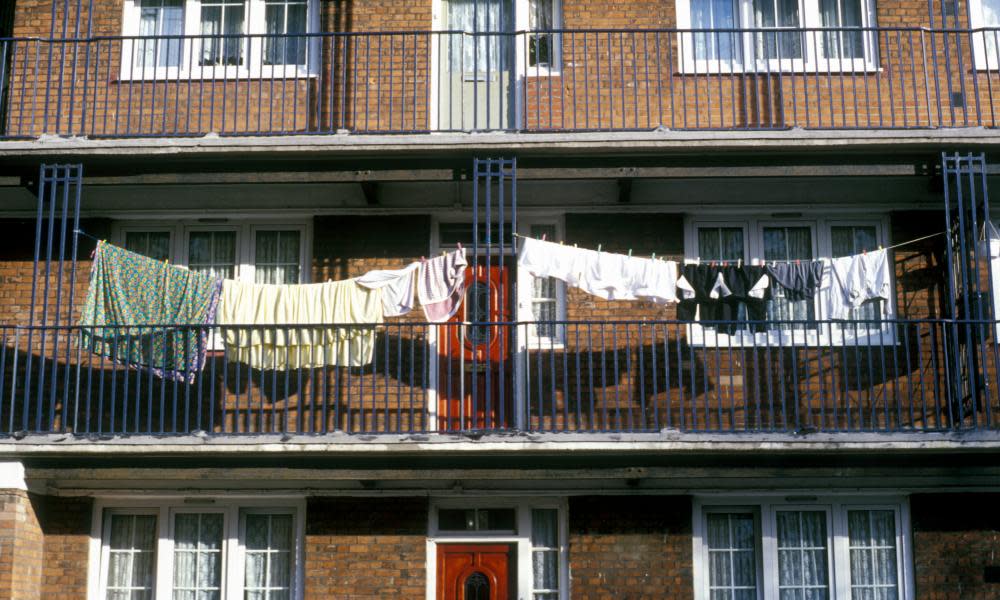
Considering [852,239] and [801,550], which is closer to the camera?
[801,550]

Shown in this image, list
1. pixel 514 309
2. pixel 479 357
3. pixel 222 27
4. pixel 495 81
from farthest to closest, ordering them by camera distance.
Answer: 1. pixel 222 27
2. pixel 495 81
3. pixel 479 357
4. pixel 514 309

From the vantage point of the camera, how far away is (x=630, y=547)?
555 inches

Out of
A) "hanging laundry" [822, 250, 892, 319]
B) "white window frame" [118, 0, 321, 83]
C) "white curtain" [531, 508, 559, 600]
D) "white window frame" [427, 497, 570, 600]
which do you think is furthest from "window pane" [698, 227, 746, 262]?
"white window frame" [118, 0, 321, 83]

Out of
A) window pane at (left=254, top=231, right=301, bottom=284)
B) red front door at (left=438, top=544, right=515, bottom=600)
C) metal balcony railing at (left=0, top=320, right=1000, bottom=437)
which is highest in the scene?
window pane at (left=254, top=231, right=301, bottom=284)

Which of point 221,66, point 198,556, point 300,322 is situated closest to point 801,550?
point 300,322

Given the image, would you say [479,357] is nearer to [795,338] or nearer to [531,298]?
[531,298]

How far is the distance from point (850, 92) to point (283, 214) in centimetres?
647

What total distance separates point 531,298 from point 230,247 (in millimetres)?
3464

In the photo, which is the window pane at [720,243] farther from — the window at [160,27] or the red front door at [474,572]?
the window at [160,27]

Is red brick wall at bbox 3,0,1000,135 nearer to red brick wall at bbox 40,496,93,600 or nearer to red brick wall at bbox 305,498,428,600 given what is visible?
red brick wall at bbox 40,496,93,600

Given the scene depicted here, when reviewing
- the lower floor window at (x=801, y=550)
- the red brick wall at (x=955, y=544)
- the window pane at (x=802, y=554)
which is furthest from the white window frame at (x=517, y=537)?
the red brick wall at (x=955, y=544)

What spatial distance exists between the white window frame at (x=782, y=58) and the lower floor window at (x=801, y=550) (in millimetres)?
4734

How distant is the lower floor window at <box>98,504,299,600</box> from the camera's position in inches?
566

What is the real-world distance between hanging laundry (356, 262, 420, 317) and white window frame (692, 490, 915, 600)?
3.66 m
